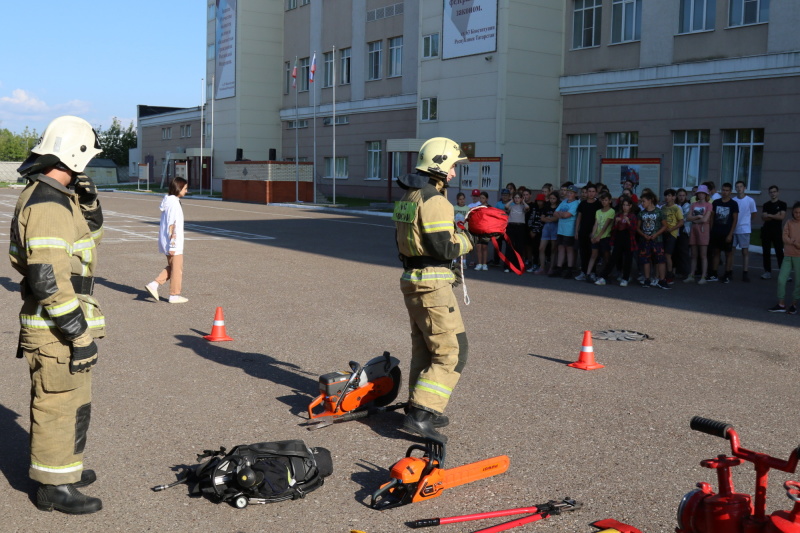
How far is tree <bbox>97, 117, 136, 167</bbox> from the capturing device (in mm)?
101250

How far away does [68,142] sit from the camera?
14.9 feet

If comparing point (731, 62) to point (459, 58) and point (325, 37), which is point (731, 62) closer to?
point (459, 58)

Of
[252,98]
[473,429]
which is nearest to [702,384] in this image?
[473,429]

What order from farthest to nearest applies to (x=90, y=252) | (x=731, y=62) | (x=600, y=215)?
1. (x=731, y=62)
2. (x=600, y=215)
3. (x=90, y=252)

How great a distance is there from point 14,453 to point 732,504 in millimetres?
4499

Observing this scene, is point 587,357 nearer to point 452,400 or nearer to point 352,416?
point 452,400

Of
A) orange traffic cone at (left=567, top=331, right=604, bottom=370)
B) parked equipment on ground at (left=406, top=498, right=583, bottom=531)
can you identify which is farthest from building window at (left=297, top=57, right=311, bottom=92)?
parked equipment on ground at (left=406, top=498, right=583, bottom=531)

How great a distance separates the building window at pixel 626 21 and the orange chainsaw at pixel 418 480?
1208 inches

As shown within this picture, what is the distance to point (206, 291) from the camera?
43.1 feet

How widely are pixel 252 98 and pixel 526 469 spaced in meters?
59.1

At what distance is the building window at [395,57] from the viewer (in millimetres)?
48438

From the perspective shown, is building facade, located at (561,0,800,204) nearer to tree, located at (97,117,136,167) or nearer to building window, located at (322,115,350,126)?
building window, located at (322,115,350,126)

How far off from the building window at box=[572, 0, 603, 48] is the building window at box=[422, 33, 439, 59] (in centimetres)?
719

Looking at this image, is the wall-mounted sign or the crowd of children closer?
the crowd of children
